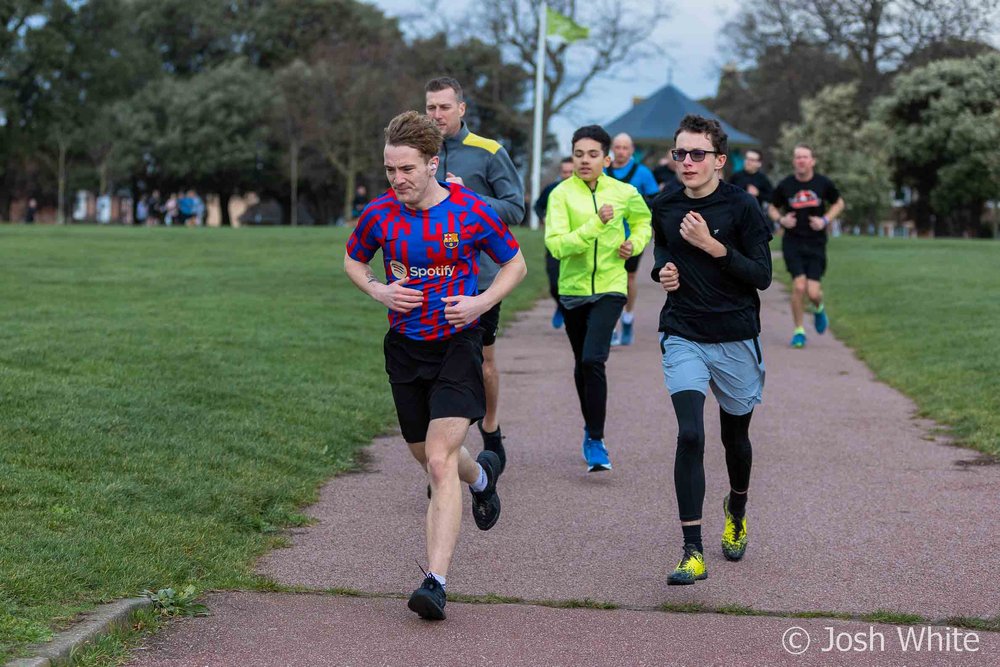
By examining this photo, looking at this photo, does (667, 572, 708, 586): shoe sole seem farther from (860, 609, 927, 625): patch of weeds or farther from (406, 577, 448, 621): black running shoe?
(406, 577, 448, 621): black running shoe

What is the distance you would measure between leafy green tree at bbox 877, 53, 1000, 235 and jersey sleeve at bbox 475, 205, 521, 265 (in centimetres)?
4798

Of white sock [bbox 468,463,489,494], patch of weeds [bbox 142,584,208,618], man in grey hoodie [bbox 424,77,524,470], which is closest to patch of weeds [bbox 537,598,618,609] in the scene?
white sock [bbox 468,463,489,494]

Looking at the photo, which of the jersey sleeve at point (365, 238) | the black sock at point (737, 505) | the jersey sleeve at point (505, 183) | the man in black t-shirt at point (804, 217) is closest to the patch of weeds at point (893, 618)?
the black sock at point (737, 505)

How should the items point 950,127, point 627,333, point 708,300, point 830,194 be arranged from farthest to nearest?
point 950,127, point 627,333, point 830,194, point 708,300

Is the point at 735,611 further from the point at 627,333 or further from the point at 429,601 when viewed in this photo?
the point at 627,333

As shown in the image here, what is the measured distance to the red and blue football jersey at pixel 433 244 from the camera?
5164 millimetres

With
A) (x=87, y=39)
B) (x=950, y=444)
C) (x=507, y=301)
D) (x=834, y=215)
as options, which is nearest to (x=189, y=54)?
(x=87, y=39)

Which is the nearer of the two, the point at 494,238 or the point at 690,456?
the point at 494,238

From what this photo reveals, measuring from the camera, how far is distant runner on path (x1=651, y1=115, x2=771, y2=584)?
18.5 feet

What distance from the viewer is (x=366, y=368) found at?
38.6ft

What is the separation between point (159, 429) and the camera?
7852mm

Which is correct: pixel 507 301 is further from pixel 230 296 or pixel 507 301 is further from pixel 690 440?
pixel 690 440

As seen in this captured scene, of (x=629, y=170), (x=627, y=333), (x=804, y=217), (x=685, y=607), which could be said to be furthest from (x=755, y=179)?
(x=685, y=607)

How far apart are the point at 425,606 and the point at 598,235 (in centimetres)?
357
